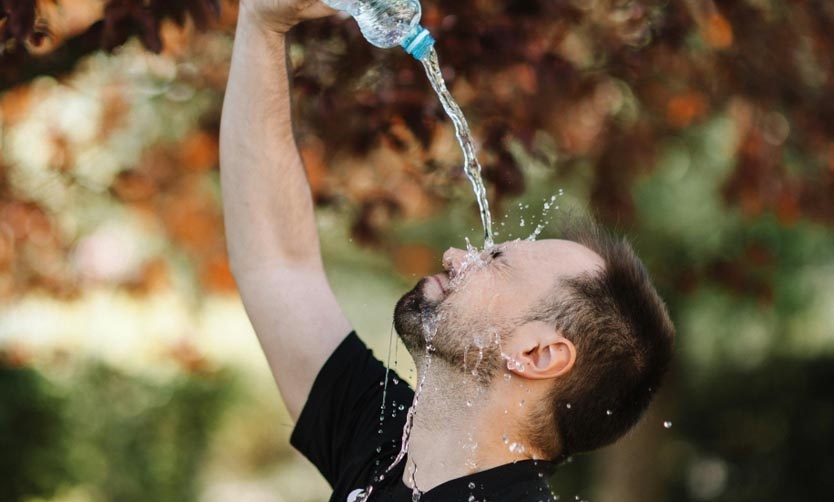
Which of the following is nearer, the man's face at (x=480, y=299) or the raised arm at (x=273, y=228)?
the man's face at (x=480, y=299)

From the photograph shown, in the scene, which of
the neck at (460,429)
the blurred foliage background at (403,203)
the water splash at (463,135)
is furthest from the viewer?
the blurred foliage background at (403,203)

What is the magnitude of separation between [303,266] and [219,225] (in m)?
4.50

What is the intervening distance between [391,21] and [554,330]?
2.97 feet

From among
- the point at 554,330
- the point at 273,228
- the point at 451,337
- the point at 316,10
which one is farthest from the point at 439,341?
the point at 316,10

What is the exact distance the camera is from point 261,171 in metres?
2.68

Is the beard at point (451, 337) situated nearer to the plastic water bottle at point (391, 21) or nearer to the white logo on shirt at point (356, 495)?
the white logo on shirt at point (356, 495)

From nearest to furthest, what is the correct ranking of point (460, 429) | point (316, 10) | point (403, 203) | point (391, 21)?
point (460, 429) < point (316, 10) < point (391, 21) < point (403, 203)

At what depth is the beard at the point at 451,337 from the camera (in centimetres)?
235

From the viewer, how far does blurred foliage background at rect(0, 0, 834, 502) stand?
139 inches

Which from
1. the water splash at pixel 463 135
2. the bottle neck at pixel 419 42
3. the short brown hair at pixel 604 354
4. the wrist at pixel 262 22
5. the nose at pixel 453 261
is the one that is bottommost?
the short brown hair at pixel 604 354

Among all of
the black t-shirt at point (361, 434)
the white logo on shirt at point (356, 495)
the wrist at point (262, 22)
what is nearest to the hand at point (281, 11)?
the wrist at point (262, 22)

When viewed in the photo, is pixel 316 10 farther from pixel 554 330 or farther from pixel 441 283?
pixel 554 330

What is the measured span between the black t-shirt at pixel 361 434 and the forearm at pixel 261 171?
0.30 m

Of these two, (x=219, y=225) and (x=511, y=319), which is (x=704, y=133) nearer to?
(x=219, y=225)
